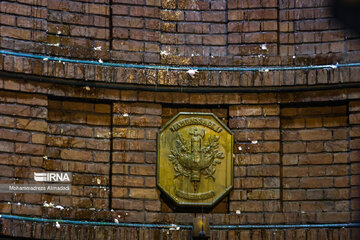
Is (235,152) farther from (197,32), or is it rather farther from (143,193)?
(197,32)

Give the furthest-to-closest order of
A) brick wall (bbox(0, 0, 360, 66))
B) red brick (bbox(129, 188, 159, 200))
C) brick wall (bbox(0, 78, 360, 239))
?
Answer: 1. brick wall (bbox(0, 0, 360, 66))
2. red brick (bbox(129, 188, 159, 200))
3. brick wall (bbox(0, 78, 360, 239))

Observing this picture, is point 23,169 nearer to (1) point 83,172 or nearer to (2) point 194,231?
(1) point 83,172

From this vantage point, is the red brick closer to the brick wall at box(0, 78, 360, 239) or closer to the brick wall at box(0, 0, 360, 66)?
the brick wall at box(0, 78, 360, 239)

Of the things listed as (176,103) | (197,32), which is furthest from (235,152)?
(197,32)

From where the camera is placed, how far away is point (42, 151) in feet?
13.6

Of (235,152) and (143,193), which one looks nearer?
(143,193)

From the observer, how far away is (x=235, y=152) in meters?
4.43

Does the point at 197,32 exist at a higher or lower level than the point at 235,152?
higher

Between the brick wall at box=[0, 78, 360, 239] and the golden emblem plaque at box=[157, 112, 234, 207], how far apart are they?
0.25 ft

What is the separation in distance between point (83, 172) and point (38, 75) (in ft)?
2.83

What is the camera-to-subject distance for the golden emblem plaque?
4.35 meters

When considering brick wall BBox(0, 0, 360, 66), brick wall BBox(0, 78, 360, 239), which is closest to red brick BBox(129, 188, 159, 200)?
brick wall BBox(0, 78, 360, 239)

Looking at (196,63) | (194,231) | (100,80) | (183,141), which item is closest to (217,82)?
(196,63)

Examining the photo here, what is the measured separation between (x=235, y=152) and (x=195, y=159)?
0.34 m
